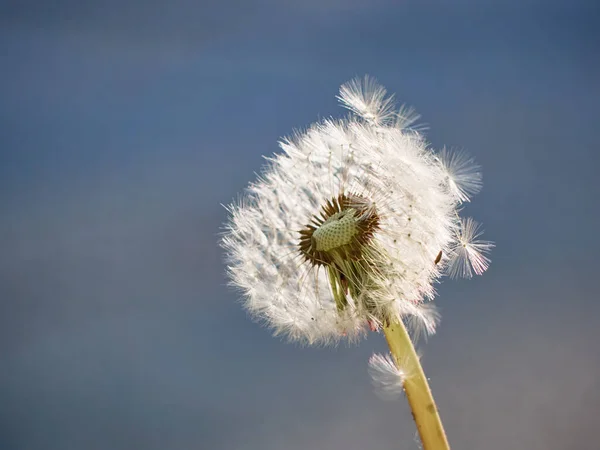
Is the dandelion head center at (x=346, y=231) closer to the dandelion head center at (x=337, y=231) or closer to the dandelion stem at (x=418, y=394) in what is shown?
the dandelion head center at (x=337, y=231)

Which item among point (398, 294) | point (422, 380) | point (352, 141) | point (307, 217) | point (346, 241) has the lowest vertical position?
point (422, 380)

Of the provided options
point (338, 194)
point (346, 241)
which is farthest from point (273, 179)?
point (346, 241)

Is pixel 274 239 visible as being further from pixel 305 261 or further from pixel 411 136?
pixel 411 136

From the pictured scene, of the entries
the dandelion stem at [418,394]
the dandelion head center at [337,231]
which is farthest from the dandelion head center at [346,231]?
the dandelion stem at [418,394]

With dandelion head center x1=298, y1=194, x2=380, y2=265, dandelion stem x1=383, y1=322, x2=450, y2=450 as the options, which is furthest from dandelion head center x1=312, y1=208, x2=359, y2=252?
dandelion stem x1=383, y1=322, x2=450, y2=450

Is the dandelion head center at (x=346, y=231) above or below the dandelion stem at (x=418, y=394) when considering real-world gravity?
above

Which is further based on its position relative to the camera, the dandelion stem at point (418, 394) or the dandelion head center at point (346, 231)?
the dandelion head center at point (346, 231)

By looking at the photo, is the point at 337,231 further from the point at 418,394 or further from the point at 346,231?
the point at 418,394
